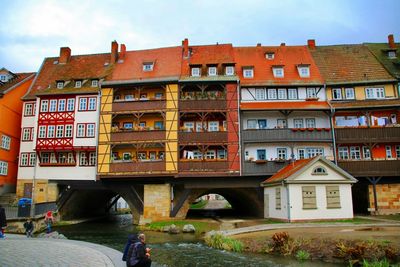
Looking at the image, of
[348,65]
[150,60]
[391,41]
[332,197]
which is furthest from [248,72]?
[391,41]

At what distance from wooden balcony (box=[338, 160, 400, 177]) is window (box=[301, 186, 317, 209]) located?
6.79m

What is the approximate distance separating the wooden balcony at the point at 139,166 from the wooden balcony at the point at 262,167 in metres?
7.76

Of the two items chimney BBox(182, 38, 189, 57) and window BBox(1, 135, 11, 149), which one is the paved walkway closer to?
window BBox(1, 135, 11, 149)

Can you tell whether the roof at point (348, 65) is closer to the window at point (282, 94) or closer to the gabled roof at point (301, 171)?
the window at point (282, 94)

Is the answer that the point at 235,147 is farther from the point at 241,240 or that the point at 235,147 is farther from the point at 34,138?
the point at 34,138

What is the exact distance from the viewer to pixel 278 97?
119 ft

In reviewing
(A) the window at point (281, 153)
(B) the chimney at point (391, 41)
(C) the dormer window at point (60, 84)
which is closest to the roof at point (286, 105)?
(A) the window at point (281, 153)

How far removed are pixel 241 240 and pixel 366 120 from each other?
21.7 meters

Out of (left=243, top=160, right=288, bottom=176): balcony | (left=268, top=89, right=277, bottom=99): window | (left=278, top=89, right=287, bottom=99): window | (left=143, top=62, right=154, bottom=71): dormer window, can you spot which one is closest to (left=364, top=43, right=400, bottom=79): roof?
(left=278, top=89, right=287, bottom=99): window

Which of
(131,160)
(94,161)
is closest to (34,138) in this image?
(94,161)

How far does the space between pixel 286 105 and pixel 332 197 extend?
10.0 meters

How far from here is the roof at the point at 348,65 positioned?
3594 cm

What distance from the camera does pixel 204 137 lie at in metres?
34.1

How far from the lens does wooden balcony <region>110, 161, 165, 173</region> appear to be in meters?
33.6
